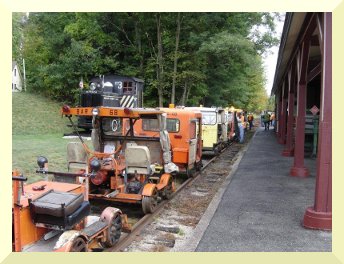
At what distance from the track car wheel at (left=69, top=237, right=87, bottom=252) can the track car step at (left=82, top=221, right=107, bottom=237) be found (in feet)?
0.80

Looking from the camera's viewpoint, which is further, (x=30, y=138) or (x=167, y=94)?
(x=167, y=94)

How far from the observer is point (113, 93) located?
21.8 m

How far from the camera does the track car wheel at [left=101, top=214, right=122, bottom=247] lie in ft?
20.7

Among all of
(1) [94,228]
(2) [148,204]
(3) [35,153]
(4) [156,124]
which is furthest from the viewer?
(3) [35,153]

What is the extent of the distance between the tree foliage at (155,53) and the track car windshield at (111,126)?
1631 centimetres

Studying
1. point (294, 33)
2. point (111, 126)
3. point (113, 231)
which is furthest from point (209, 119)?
point (113, 231)

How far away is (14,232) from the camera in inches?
189

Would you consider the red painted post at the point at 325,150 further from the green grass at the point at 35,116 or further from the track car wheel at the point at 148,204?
the green grass at the point at 35,116

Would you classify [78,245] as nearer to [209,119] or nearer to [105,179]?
[105,179]

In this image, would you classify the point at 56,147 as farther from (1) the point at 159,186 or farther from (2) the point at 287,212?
(2) the point at 287,212

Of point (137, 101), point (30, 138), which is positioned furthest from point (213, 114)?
point (30, 138)

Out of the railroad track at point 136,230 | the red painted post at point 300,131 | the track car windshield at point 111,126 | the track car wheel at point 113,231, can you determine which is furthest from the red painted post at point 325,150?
the red painted post at point 300,131

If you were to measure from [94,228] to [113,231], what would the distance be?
64cm

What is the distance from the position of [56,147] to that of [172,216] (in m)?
8.99
